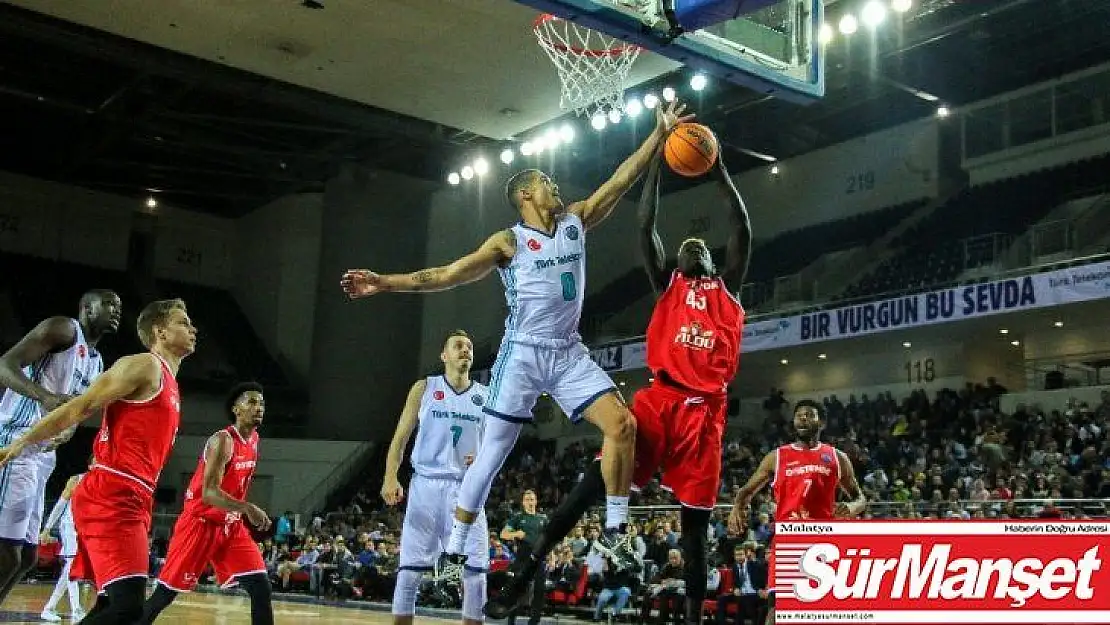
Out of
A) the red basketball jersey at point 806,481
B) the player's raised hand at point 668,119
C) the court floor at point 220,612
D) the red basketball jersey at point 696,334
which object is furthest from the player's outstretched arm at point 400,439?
the court floor at point 220,612

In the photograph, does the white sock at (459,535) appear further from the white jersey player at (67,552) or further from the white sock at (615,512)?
the white jersey player at (67,552)

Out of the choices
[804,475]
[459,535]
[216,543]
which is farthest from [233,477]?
[804,475]

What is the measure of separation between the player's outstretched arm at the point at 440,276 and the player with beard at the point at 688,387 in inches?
32.7

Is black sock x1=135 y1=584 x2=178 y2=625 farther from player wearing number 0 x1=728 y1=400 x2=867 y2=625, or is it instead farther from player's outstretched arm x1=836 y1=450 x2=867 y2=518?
player's outstretched arm x1=836 y1=450 x2=867 y2=518

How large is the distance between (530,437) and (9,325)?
14098 mm

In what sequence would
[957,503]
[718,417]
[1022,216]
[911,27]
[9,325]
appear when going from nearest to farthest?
[718,417], [957,503], [911,27], [1022,216], [9,325]

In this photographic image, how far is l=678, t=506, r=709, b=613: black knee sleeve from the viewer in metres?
5.98

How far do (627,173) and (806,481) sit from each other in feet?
10.7

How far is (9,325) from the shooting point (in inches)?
1171

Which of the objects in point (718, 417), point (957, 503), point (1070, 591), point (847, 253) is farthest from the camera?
point (847, 253)

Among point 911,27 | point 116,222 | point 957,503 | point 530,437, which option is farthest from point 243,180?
point 957,503

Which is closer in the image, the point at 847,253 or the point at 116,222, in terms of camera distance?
the point at 847,253

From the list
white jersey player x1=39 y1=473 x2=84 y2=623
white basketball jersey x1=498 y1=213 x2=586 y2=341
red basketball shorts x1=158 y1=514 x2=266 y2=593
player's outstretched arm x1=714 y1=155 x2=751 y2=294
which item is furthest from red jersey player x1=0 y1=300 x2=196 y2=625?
white jersey player x1=39 y1=473 x2=84 y2=623

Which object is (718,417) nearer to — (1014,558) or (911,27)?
(1014,558)
